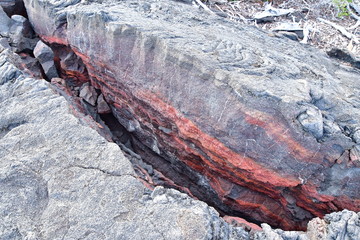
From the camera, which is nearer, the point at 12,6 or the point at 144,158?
the point at 144,158

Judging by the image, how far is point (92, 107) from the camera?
343 cm

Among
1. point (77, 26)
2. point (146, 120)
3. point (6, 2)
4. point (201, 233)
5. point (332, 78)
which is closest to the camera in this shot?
point (201, 233)

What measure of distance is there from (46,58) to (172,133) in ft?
5.82

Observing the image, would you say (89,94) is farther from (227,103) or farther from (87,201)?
(87,201)

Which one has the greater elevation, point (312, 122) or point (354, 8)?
point (312, 122)

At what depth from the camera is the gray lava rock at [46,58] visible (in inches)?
136

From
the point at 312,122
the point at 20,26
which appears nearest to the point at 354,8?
the point at 312,122

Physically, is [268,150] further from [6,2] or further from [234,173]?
[6,2]

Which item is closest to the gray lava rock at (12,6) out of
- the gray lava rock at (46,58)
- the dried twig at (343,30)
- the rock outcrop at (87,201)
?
the gray lava rock at (46,58)

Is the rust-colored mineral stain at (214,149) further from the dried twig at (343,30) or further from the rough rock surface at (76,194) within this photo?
the dried twig at (343,30)

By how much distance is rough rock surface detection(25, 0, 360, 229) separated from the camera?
7.02ft

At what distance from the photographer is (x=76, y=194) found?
1796mm

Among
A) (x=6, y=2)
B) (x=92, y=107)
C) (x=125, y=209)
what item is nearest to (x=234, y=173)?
(x=125, y=209)

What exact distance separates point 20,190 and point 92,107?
1.68 m
